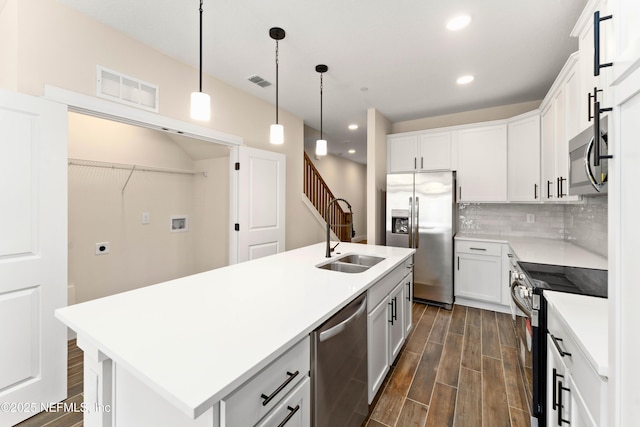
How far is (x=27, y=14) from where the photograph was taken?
1.78 meters

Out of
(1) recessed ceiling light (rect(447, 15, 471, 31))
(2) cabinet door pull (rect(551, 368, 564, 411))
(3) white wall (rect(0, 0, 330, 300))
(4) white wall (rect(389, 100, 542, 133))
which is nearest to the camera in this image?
(2) cabinet door pull (rect(551, 368, 564, 411))

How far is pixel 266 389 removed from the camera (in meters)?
0.90

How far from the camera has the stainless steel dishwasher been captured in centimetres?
117

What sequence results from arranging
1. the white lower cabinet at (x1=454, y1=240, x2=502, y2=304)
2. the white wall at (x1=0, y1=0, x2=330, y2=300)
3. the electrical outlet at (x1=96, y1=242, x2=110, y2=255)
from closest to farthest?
the white wall at (x1=0, y1=0, x2=330, y2=300) → the electrical outlet at (x1=96, y1=242, x2=110, y2=255) → the white lower cabinet at (x1=454, y1=240, x2=502, y2=304)

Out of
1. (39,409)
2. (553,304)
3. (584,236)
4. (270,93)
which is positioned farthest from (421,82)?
(39,409)

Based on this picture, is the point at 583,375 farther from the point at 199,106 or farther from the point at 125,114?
the point at 125,114

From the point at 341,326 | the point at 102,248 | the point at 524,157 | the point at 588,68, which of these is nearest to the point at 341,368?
the point at 341,326

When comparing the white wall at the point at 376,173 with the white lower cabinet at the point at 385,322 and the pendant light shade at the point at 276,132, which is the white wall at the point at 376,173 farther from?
the pendant light shade at the point at 276,132

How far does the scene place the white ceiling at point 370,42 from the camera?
1.96 meters

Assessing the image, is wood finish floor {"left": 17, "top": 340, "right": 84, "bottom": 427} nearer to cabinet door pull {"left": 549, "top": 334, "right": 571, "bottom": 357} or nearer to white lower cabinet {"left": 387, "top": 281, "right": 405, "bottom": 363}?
white lower cabinet {"left": 387, "top": 281, "right": 405, "bottom": 363}

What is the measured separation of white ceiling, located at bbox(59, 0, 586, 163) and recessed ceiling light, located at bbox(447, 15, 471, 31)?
5 centimetres

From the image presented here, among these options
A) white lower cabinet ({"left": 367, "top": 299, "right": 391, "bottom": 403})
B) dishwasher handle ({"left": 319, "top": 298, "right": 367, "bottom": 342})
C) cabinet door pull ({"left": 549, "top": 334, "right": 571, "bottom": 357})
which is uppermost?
dishwasher handle ({"left": 319, "top": 298, "right": 367, "bottom": 342})

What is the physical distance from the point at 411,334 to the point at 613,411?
2375mm

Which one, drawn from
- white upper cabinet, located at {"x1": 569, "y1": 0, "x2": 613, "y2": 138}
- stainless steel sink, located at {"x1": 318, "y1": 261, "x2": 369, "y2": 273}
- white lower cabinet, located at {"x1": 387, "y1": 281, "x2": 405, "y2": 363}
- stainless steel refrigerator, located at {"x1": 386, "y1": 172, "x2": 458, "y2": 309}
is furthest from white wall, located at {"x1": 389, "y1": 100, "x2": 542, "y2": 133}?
stainless steel sink, located at {"x1": 318, "y1": 261, "x2": 369, "y2": 273}
